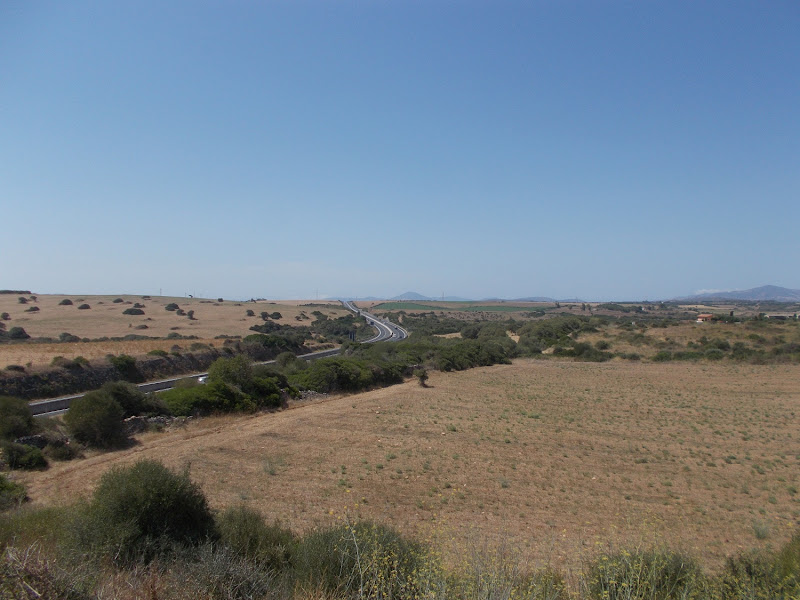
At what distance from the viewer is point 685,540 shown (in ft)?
35.1

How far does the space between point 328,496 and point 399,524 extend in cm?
295

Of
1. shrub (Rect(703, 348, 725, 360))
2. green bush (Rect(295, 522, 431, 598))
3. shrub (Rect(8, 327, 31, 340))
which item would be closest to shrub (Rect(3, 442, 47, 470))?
green bush (Rect(295, 522, 431, 598))

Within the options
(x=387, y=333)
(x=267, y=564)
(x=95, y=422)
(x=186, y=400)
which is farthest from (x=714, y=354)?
(x=267, y=564)

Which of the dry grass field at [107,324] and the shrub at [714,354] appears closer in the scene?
the dry grass field at [107,324]

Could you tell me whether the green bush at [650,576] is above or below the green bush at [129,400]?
above

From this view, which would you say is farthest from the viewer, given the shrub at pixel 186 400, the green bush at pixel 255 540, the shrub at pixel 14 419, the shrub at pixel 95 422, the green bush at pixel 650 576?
the shrub at pixel 186 400

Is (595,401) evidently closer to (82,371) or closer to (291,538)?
(291,538)

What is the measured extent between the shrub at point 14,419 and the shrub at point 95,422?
Result: 1286 millimetres

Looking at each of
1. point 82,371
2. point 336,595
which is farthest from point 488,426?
point 82,371

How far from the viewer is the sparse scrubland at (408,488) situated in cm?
569

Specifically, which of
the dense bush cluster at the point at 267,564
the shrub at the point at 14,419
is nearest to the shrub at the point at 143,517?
the dense bush cluster at the point at 267,564

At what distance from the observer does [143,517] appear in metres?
7.55

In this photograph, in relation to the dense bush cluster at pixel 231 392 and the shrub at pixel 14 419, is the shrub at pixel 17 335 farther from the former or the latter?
the shrub at pixel 14 419

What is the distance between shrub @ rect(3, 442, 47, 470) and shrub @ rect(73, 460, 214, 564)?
10441 millimetres
